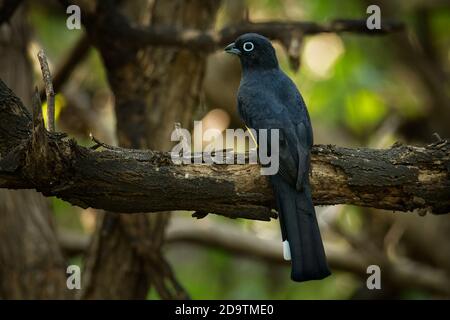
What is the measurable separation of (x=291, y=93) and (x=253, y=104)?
0.27 m

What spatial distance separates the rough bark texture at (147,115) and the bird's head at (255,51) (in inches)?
30.8

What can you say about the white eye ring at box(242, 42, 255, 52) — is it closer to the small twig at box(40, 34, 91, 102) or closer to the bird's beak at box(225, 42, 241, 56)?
the bird's beak at box(225, 42, 241, 56)

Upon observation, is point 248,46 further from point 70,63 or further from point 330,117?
point 330,117

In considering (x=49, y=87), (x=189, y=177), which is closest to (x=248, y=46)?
(x=189, y=177)

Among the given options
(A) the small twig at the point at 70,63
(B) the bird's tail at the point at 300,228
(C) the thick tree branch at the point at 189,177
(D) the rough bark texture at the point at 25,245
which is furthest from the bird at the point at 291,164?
(A) the small twig at the point at 70,63

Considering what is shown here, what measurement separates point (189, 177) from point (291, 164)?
541 mm

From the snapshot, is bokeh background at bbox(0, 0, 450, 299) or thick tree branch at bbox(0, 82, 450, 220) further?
bokeh background at bbox(0, 0, 450, 299)

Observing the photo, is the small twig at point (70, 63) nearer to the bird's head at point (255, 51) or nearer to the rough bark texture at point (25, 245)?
the rough bark texture at point (25, 245)

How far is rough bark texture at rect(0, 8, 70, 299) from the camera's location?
19.3 feet

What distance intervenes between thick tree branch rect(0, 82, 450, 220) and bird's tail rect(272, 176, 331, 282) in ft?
0.29

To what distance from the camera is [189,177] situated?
13.0ft

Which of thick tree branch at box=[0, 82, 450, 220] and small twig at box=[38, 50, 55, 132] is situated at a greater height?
small twig at box=[38, 50, 55, 132]

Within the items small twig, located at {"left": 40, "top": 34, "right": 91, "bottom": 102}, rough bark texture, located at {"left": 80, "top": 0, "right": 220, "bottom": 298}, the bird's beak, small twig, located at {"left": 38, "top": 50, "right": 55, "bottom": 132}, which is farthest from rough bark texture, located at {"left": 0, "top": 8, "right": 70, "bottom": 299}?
small twig, located at {"left": 38, "top": 50, "right": 55, "bottom": 132}

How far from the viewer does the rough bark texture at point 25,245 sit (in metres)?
5.87
